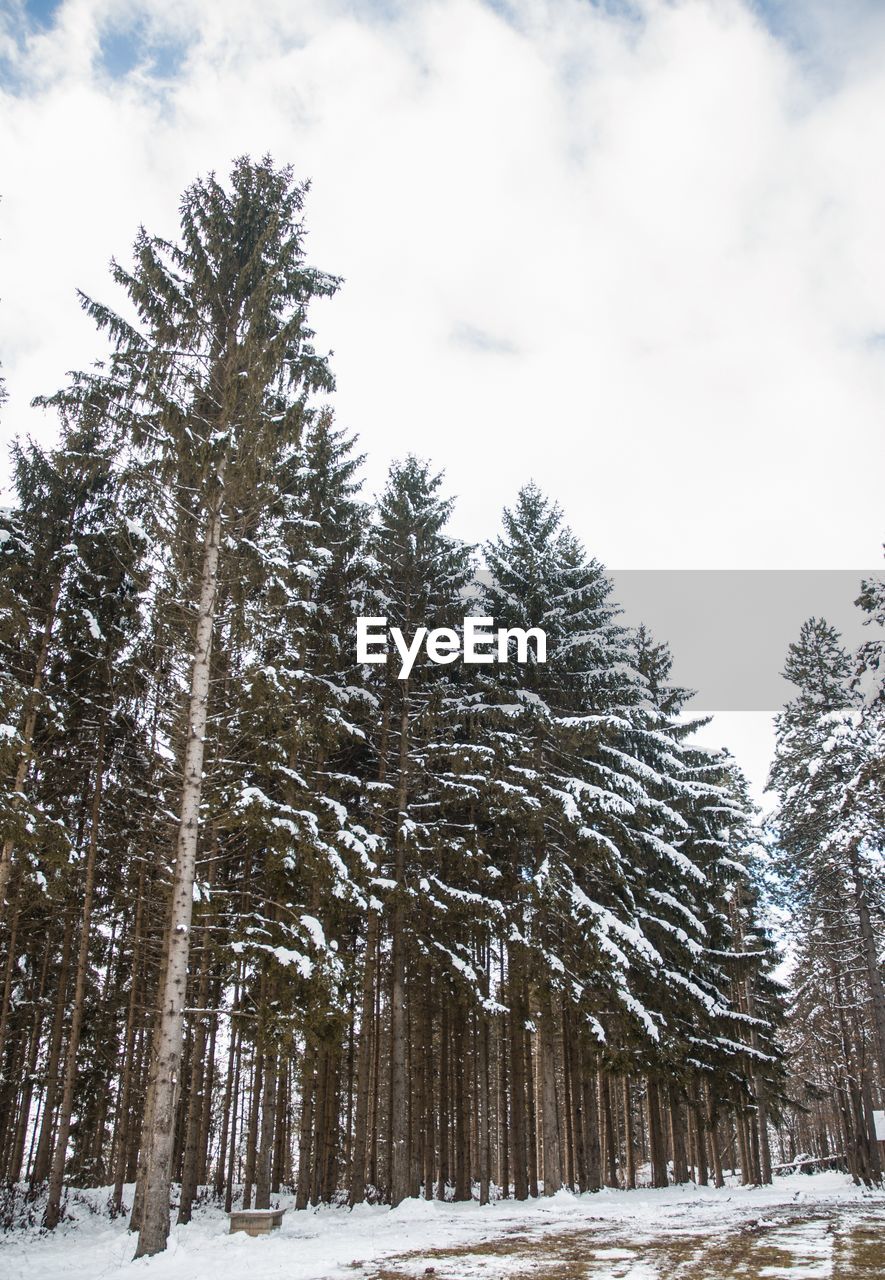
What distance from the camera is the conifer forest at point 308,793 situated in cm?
1275

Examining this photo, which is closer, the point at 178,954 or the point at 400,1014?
the point at 178,954

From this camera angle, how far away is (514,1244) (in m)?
9.20

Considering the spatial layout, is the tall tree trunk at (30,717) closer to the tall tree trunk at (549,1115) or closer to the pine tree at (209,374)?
the pine tree at (209,374)

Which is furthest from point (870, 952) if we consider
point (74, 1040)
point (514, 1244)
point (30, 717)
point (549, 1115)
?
point (30, 717)

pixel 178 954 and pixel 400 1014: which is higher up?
pixel 178 954

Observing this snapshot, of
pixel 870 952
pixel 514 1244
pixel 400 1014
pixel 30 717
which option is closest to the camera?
pixel 514 1244

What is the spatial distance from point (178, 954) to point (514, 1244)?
17.6 feet

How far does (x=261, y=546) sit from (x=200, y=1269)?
9525 mm

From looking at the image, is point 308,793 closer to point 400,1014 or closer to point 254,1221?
point 400,1014

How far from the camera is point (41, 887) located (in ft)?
43.6

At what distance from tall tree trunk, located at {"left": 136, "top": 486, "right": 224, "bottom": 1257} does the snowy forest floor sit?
618 mm

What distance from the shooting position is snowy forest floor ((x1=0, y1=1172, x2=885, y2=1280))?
6836mm

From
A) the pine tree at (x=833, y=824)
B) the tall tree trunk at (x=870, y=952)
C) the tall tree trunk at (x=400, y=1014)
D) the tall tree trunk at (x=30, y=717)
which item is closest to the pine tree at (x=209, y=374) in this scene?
the tall tree trunk at (x=30, y=717)

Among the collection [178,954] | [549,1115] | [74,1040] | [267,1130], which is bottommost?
[549,1115]
